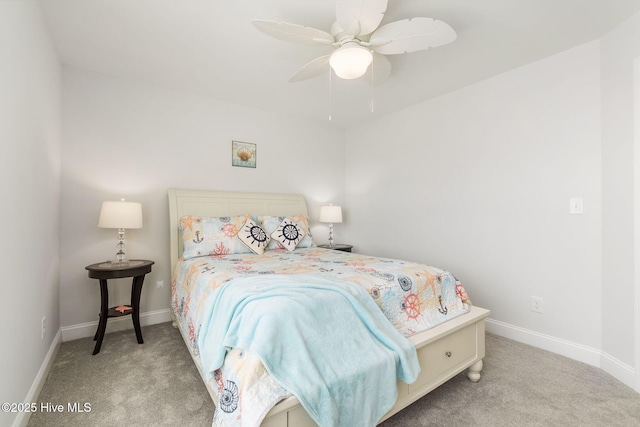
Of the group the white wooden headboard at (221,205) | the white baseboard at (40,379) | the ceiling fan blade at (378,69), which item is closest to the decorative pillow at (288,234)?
the white wooden headboard at (221,205)

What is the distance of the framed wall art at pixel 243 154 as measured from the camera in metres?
3.58


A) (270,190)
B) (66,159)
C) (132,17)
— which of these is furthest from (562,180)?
(66,159)

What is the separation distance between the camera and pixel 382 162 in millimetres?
4004

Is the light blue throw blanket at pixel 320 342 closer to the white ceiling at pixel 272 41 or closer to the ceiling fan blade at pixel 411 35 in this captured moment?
the ceiling fan blade at pixel 411 35

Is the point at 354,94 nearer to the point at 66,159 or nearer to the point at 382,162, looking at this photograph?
the point at 382,162

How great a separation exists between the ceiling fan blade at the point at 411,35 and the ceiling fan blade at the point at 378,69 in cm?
17

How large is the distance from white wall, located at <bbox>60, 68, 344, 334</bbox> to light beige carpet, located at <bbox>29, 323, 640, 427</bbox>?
2.52 ft

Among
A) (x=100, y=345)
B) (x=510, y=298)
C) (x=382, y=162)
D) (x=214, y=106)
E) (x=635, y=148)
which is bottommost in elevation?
(x=100, y=345)

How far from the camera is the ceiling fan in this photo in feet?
5.19

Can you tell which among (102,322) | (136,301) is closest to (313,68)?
(136,301)

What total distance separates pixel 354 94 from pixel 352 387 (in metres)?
2.95

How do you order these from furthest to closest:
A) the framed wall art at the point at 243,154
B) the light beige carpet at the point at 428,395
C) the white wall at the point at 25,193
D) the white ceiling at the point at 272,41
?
the framed wall art at the point at 243,154 → the white ceiling at the point at 272,41 → the light beige carpet at the point at 428,395 → the white wall at the point at 25,193

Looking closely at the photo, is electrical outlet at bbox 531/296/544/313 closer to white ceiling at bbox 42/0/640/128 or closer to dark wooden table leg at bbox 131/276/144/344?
white ceiling at bbox 42/0/640/128

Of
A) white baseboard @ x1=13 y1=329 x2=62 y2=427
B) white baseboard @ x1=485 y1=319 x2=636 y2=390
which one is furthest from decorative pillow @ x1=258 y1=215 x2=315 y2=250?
white baseboard @ x1=485 y1=319 x2=636 y2=390
